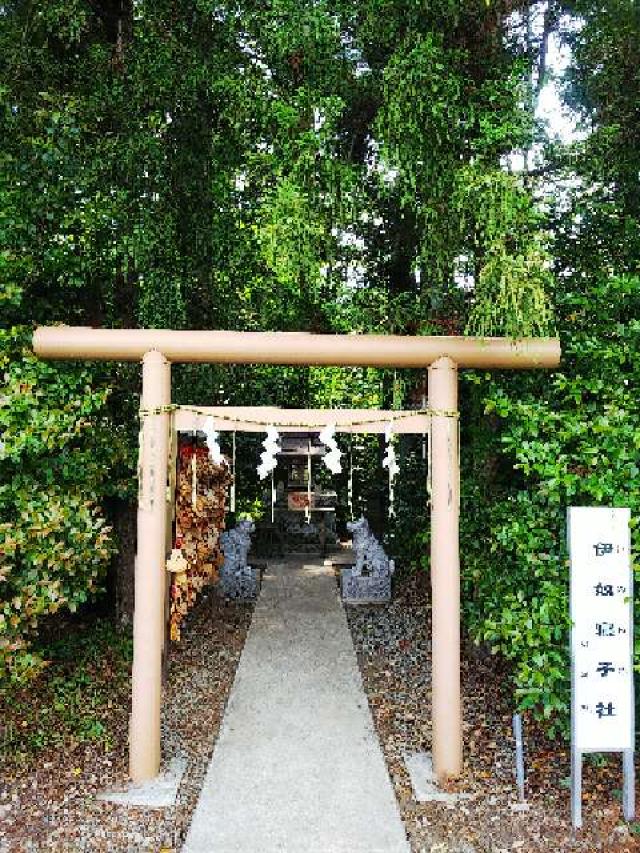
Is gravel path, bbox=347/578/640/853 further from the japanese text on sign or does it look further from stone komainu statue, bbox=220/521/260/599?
stone komainu statue, bbox=220/521/260/599

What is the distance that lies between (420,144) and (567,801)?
4.61 meters

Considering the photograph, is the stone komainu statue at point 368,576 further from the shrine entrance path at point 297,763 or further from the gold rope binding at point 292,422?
the gold rope binding at point 292,422

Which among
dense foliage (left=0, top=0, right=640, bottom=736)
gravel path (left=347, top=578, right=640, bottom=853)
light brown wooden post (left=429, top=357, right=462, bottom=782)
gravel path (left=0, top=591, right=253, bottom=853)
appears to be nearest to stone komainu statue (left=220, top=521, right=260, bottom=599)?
gravel path (left=347, top=578, right=640, bottom=853)

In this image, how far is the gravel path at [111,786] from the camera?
13.2 ft

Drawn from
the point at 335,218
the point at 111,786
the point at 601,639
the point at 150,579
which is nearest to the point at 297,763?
the point at 111,786

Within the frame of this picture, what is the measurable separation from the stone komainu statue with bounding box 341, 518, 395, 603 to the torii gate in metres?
4.81

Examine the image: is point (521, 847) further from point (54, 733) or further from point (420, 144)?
point (420, 144)

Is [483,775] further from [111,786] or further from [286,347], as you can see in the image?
[286,347]

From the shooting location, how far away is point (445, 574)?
4766 millimetres

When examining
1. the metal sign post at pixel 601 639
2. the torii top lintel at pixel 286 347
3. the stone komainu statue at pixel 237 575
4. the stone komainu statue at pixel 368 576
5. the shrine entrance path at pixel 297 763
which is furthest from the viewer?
the stone komainu statue at pixel 237 575

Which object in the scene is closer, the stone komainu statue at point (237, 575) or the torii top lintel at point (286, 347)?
the torii top lintel at point (286, 347)

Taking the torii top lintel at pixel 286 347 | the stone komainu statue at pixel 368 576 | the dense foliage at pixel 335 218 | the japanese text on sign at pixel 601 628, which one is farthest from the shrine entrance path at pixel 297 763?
the torii top lintel at pixel 286 347

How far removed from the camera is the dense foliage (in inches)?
187

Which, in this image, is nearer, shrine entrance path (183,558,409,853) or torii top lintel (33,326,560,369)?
shrine entrance path (183,558,409,853)
